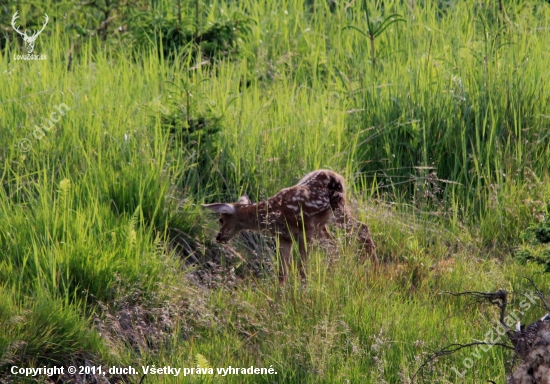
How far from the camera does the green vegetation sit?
4609 millimetres

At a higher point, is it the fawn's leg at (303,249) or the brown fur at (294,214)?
the brown fur at (294,214)

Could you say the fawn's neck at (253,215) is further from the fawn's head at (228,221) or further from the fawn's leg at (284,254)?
the fawn's leg at (284,254)

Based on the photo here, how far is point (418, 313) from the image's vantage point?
4906 millimetres

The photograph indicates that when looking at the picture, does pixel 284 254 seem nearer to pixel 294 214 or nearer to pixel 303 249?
pixel 303 249

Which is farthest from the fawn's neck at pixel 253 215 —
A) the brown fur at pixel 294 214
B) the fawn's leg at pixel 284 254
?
the fawn's leg at pixel 284 254

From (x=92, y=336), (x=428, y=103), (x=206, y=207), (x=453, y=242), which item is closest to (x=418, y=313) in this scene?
→ (x=453, y=242)

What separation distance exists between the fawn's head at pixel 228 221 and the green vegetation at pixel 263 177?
0.81 feet

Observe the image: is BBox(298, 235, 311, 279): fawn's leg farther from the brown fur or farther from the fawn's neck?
the fawn's neck

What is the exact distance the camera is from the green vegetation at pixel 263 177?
4.61 metres

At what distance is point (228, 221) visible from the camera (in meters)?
5.34

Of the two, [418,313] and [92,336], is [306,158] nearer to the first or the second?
[418,313]

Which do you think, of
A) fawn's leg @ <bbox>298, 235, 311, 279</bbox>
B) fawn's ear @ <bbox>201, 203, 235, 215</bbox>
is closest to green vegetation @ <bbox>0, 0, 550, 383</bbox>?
fawn's leg @ <bbox>298, 235, 311, 279</bbox>

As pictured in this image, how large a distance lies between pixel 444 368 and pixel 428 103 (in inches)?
115

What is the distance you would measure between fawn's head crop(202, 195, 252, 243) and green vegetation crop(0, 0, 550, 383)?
248 millimetres
